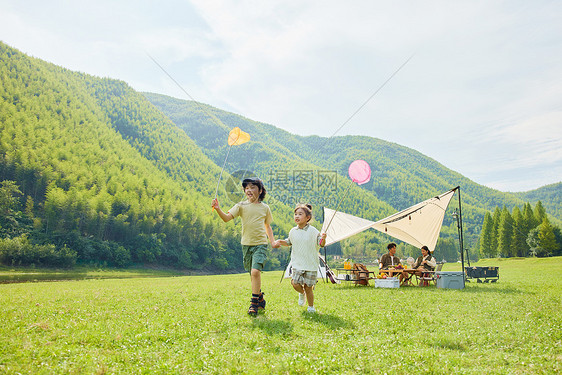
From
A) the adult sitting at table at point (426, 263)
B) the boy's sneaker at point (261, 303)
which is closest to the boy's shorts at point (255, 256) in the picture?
the boy's sneaker at point (261, 303)

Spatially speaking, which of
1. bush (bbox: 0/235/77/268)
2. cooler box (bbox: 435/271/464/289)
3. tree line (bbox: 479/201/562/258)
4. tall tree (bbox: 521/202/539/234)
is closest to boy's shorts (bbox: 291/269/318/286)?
cooler box (bbox: 435/271/464/289)

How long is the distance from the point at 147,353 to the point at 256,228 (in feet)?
10.6

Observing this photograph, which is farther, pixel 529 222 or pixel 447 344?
pixel 529 222

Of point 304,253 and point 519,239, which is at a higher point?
point 519,239

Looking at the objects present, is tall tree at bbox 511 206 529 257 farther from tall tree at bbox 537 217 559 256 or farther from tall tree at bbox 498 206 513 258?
tall tree at bbox 537 217 559 256

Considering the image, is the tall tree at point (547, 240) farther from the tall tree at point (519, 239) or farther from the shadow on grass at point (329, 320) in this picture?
the shadow on grass at point (329, 320)

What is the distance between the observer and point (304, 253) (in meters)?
7.24

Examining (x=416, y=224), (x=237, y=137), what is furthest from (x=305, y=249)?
(x=416, y=224)

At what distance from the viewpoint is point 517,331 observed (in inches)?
225

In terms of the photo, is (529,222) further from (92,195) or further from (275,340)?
(92,195)

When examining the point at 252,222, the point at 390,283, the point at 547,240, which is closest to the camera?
the point at 252,222

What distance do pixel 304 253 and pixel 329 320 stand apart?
4.62ft

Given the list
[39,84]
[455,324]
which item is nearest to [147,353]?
[455,324]

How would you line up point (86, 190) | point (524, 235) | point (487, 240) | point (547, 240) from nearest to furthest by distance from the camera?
1. point (547, 240)
2. point (86, 190)
3. point (524, 235)
4. point (487, 240)
